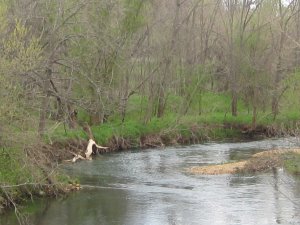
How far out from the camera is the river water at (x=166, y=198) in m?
16.2

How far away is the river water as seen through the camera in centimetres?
1619

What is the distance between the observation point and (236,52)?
41.3 meters

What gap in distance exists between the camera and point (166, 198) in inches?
734

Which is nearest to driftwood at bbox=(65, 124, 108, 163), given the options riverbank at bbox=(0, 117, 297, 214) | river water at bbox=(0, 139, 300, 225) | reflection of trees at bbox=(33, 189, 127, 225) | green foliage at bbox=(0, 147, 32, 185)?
riverbank at bbox=(0, 117, 297, 214)

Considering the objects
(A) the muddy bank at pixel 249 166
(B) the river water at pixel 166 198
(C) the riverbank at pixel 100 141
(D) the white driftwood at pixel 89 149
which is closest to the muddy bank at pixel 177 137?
(C) the riverbank at pixel 100 141

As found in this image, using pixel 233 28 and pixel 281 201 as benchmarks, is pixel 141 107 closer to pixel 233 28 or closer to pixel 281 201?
pixel 233 28

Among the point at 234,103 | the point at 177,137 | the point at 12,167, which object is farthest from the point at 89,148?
the point at 234,103

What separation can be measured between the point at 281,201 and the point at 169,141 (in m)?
16.1

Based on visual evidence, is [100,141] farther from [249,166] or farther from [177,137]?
[249,166]

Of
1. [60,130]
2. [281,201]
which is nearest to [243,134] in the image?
[60,130]

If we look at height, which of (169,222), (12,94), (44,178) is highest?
(12,94)

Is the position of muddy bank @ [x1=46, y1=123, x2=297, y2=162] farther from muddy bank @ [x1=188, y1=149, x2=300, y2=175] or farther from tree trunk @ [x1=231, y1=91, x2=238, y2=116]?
tree trunk @ [x1=231, y1=91, x2=238, y2=116]

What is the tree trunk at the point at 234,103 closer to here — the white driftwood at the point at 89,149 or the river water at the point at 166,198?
the river water at the point at 166,198

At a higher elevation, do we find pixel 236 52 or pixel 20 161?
pixel 236 52
